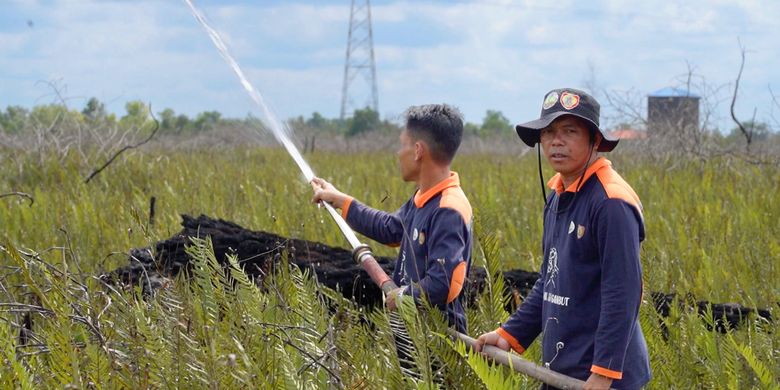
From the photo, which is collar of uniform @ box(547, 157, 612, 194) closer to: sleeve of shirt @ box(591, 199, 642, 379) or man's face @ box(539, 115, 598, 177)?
man's face @ box(539, 115, 598, 177)

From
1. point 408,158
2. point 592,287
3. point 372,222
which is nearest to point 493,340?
point 592,287

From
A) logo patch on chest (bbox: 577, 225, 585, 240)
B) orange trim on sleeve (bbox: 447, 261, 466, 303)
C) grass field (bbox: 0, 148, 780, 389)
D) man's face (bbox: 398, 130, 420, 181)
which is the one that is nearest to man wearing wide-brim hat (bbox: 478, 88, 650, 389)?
logo patch on chest (bbox: 577, 225, 585, 240)

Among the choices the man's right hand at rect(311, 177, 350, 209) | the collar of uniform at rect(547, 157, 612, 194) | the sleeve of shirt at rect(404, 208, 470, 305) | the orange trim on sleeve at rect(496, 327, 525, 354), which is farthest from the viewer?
the man's right hand at rect(311, 177, 350, 209)

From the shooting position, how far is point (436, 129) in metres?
3.68

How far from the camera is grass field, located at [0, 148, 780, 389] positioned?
107 inches

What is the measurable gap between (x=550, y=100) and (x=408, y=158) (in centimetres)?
103

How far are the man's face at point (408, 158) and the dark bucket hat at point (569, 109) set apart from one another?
3.12 ft

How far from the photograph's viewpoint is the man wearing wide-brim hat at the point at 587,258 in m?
2.50

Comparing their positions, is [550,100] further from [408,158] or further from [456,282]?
[408,158]

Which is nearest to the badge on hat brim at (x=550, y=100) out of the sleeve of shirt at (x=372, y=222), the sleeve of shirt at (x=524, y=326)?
the sleeve of shirt at (x=524, y=326)

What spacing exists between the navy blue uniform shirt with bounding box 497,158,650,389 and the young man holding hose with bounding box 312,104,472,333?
43 cm

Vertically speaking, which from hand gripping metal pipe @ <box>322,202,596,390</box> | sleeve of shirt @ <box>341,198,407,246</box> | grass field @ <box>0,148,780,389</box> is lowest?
grass field @ <box>0,148,780,389</box>

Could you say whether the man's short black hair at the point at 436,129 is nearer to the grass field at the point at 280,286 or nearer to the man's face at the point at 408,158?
the man's face at the point at 408,158

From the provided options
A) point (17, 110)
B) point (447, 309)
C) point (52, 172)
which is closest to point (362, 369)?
point (447, 309)
